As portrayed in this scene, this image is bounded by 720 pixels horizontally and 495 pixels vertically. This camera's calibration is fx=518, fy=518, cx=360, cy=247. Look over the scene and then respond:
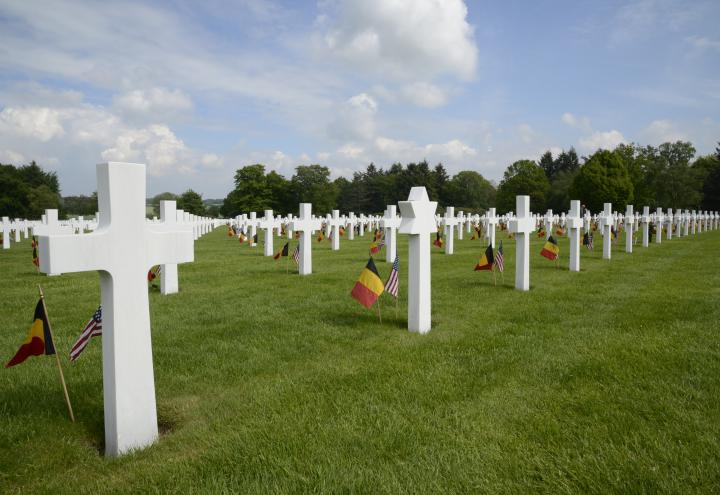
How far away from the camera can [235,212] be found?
269 ft

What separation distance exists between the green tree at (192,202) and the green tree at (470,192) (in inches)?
1986

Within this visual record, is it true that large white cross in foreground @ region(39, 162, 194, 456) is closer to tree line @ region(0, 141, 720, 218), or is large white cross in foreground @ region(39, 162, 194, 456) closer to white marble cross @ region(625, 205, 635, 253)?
white marble cross @ region(625, 205, 635, 253)

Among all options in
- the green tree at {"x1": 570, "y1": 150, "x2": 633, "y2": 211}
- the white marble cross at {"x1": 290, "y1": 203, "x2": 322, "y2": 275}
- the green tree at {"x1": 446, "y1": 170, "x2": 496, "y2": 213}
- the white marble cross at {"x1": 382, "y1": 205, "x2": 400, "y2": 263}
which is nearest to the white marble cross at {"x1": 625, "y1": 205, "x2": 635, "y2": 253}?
the white marble cross at {"x1": 382, "y1": 205, "x2": 400, "y2": 263}

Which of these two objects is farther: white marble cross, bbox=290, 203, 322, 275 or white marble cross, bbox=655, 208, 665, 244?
white marble cross, bbox=655, 208, 665, 244

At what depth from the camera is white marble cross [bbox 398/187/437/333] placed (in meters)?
6.89

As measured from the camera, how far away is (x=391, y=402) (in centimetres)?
429

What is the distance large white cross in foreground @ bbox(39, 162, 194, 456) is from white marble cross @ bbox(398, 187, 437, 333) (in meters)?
3.81

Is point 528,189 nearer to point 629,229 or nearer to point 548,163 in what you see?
point 548,163

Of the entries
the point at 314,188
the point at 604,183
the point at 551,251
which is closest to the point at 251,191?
the point at 314,188

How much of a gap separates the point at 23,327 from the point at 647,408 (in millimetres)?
7727

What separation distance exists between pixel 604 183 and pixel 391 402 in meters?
59.9

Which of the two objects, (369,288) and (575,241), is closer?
(369,288)

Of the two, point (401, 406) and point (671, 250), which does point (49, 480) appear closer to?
point (401, 406)

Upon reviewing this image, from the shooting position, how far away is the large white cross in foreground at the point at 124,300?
Result: 3.56 meters
